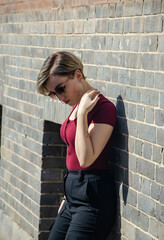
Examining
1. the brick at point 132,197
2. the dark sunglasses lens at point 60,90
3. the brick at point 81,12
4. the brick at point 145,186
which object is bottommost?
the brick at point 132,197

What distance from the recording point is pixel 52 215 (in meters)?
6.02

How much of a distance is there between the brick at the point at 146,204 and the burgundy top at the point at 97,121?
1.27 feet

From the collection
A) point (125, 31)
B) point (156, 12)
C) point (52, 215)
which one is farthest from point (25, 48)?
point (156, 12)

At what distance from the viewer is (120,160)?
4.38 m

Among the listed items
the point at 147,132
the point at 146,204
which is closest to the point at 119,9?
the point at 147,132

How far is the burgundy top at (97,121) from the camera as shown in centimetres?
413

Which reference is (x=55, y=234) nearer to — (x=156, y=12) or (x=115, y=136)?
(x=115, y=136)

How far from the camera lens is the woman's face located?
4203 millimetres

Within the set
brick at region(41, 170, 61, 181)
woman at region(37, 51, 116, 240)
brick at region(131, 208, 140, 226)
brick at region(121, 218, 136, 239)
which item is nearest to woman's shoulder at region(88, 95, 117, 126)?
woman at region(37, 51, 116, 240)

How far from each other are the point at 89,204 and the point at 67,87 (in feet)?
2.84

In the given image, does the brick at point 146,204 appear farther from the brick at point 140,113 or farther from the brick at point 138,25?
the brick at point 138,25

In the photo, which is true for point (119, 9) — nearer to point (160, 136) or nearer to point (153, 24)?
point (153, 24)

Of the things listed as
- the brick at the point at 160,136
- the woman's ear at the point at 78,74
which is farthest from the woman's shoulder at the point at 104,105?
the brick at the point at 160,136

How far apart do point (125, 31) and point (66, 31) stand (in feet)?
4.03
